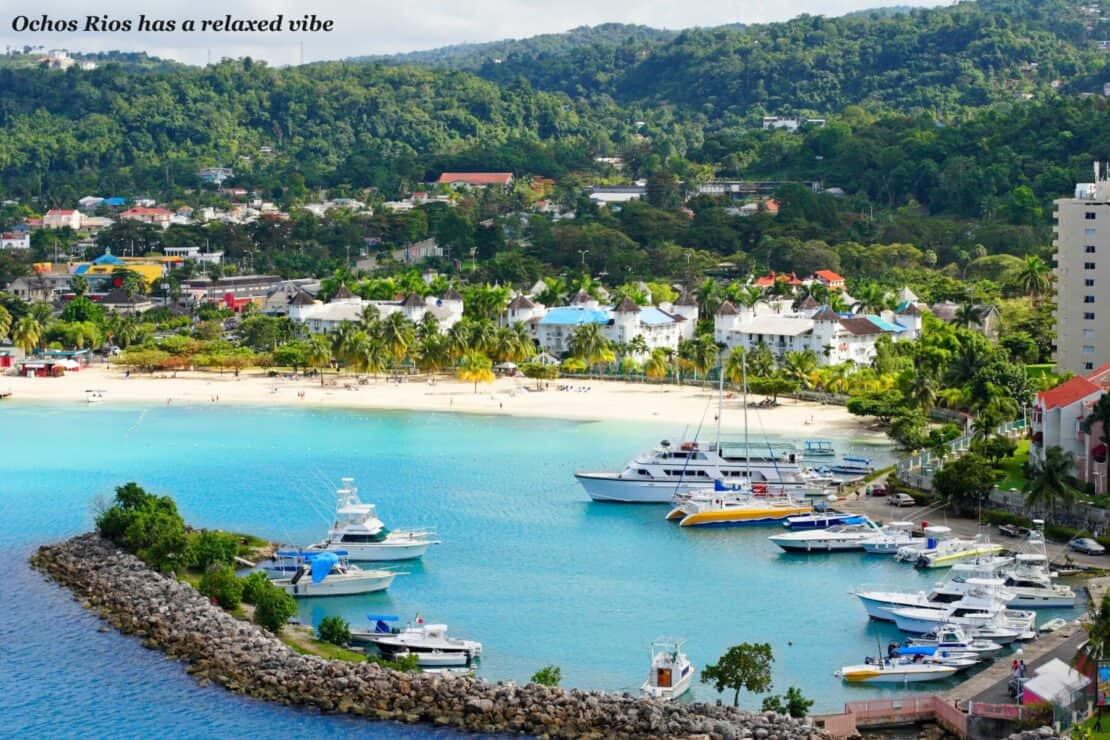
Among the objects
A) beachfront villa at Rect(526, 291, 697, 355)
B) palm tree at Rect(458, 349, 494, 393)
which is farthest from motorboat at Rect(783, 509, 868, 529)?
beachfront villa at Rect(526, 291, 697, 355)

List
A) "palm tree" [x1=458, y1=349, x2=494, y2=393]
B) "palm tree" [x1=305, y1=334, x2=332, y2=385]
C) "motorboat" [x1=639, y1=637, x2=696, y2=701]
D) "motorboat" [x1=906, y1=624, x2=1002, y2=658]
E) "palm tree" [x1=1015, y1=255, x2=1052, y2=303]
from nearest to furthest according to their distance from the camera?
"motorboat" [x1=639, y1=637, x2=696, y2=701]
"motorboat" [x1=906, y1=624, x2=1002, y2=658]
"palm tree" [x1=458, y1=349, x2=494, y2=393]
"palm tree" [x1=305, y1=334, x2=332, y2=385]
"palm tree" [x1=1015, y1=255, x2=1052, y2=303]

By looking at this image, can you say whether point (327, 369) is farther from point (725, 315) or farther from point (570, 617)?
point (570, 617)

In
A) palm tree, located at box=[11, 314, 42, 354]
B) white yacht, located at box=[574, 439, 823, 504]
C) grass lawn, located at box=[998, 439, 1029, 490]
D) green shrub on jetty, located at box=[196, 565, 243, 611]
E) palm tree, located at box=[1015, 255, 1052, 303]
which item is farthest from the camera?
palm tree, located at box=[11, 314, 42, 354]

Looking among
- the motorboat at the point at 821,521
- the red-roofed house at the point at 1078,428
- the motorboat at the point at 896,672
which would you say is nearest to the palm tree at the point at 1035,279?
the red-roofed house at the point at 1078,428

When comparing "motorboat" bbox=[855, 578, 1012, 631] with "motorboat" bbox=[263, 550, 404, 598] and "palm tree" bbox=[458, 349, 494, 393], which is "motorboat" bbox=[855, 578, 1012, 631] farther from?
"palm tree" bbox=[458, 349, 494, 393]

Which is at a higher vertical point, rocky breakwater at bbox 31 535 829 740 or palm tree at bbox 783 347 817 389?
palm tree at bbox 783 347 817 389

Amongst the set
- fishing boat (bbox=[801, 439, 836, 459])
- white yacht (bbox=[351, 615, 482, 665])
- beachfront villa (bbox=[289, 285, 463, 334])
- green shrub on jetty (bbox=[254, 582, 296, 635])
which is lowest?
white yacht (bbox=[351, 615, 482, 665])

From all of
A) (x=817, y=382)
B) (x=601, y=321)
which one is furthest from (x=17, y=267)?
(x=817, y=382)

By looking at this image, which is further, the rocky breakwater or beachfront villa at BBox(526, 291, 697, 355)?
beachfront villa at BBox(526, 291, 697, 355)

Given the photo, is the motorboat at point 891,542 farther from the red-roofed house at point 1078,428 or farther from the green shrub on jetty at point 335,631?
the green shrub on jetty at point 335,631
